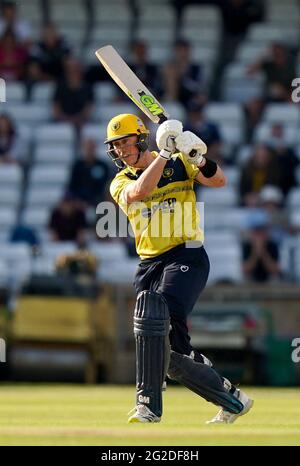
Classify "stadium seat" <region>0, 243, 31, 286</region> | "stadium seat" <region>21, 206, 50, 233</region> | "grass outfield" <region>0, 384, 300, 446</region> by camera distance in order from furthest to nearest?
"stadium seat" <region>21, 206, 50, 233</region>
"stadium seat" <region>0, 243, 31, 286</region>
"grass outfield" <region>0, 384, 300, 446</region>

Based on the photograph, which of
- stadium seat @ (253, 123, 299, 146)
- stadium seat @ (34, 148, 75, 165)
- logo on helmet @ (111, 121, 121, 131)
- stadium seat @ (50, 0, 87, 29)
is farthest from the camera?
stadium seat @ (50, 0, 87, 29)

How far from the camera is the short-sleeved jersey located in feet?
27.5

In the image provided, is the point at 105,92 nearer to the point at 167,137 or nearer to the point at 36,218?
the point at 36,218

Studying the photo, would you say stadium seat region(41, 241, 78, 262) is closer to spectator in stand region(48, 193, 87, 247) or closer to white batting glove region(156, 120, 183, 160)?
spectator in stand region(48, 193, 87, 247)

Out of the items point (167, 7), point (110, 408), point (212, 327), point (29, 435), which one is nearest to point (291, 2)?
point (167, 7)

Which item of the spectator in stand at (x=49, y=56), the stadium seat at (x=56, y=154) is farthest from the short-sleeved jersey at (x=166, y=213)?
the spectator in stand at (x=49, y=56)

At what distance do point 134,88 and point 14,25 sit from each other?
10.4 m

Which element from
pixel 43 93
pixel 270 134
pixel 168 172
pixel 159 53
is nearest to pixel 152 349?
pixel 168 172

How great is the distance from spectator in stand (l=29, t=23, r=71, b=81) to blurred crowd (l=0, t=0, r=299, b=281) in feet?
0.04

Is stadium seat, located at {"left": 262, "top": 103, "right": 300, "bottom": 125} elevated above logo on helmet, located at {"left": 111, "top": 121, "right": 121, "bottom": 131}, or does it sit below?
above

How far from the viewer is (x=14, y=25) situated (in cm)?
1923

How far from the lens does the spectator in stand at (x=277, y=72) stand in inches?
699

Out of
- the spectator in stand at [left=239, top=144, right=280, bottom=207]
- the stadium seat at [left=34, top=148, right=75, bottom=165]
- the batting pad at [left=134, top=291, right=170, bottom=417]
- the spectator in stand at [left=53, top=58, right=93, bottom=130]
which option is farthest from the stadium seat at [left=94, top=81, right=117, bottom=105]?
the batting pad at [left=134, top=291, right=170, bottom=417]
